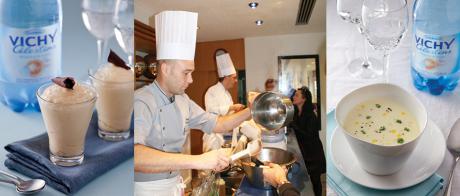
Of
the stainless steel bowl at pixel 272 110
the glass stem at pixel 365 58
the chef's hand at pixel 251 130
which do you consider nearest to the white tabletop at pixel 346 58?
the glass stem at pixel 365 58

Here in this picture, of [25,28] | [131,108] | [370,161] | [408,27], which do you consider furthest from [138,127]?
[408,27]

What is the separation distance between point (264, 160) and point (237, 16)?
1.48 feet

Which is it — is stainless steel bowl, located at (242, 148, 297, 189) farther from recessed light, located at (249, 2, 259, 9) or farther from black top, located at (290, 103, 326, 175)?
recessed light, located at (249, 2, 259, 9)

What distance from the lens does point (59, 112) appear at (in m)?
0.78

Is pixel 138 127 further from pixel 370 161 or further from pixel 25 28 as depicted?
pixel 370 161

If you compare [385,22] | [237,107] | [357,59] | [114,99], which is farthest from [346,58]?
[114,99]

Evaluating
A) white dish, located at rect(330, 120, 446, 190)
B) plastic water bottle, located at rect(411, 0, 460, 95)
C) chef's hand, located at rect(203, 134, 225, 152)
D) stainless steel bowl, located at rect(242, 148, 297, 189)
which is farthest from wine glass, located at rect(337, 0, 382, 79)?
chef's hand, located at rect(203, 134, 225, 152)

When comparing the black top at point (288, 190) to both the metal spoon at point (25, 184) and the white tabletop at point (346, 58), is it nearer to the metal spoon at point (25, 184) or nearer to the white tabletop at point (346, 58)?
the white tabletop at point (346, 58)

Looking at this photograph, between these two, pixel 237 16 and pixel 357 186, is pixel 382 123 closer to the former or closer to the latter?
pixel 357 186

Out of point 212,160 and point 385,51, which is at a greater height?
point 385,51

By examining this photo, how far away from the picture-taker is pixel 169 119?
0.93m

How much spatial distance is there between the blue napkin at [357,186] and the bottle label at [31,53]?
2.56 ft

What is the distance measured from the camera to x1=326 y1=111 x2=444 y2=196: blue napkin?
0.85 meters

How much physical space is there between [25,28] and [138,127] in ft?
1.27
